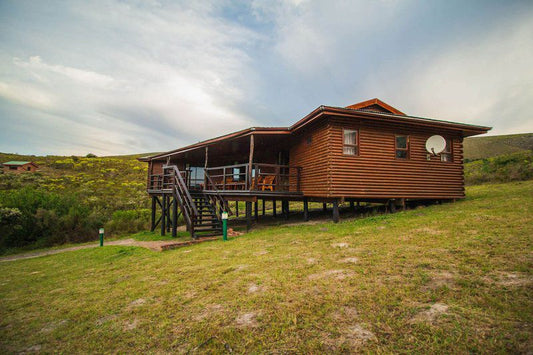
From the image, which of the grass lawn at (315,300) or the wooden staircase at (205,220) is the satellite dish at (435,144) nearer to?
the grass lawn at (315,300)

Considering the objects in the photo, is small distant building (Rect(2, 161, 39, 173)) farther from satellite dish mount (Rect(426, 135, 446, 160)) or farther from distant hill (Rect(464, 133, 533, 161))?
distant hill (Rect(464, 133, 533, 161))

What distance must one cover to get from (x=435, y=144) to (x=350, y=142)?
5.07m

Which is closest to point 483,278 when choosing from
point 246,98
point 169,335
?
point 169,335

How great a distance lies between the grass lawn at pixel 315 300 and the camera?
285 centimetres

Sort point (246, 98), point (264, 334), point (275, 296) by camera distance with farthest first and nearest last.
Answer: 1. point (246, 98)
2. point (275, 296)
3. point (264, 334)

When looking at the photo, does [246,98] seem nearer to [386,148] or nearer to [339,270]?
[386,148]

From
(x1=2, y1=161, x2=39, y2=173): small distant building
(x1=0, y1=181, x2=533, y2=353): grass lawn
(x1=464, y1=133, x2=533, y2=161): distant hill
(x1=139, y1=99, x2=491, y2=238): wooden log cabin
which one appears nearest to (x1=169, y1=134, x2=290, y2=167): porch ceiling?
(x1=139, y1=99, x2=491, y2=238): wooden log cabin

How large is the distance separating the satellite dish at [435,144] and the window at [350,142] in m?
4.34

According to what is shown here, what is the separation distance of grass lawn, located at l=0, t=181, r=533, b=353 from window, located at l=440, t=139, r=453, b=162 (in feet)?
22.1

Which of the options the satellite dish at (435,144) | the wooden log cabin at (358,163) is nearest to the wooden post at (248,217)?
the wooden log cabin at (358,163)

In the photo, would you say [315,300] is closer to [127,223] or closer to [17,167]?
[127,223]

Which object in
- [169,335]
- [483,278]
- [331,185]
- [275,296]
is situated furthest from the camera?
[331,185]

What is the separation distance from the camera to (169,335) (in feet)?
11.3

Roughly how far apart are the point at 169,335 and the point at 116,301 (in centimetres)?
230
